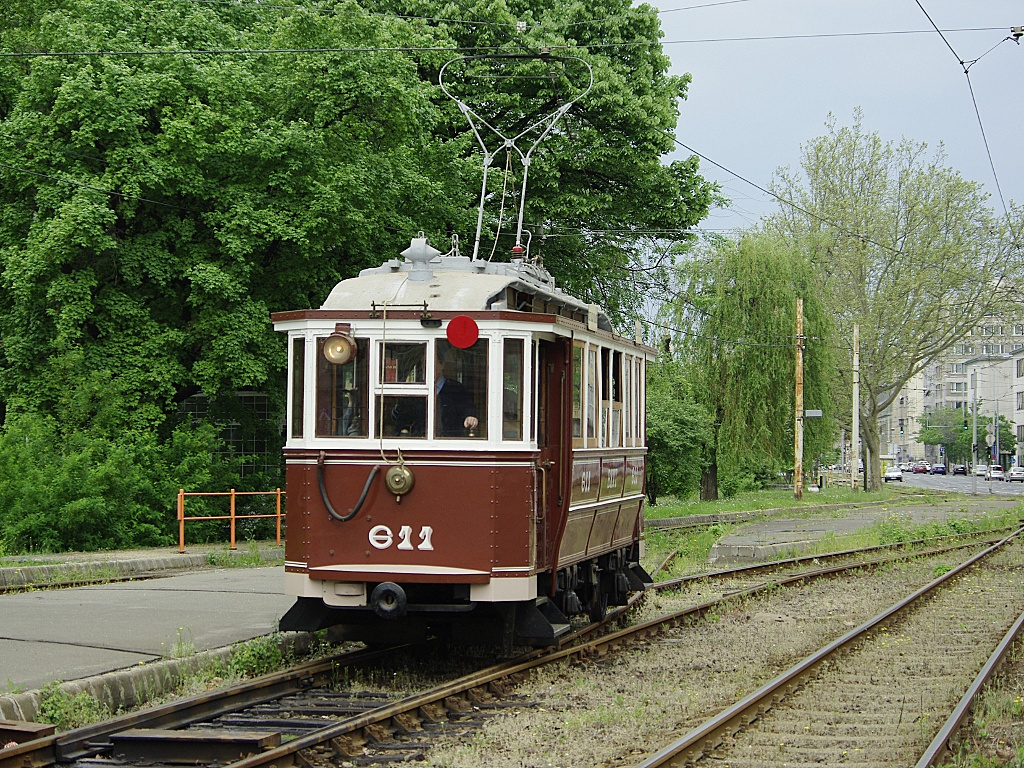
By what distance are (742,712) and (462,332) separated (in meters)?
3.36

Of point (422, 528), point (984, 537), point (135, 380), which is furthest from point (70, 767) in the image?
point (984, 537)

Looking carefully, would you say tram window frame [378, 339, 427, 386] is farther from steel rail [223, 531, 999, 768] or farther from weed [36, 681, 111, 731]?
weed [36, 681, 111, 731]

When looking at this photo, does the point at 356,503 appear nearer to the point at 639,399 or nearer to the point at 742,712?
the point at 742,712

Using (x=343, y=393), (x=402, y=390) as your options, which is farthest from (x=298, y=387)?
(x=402, y=390)

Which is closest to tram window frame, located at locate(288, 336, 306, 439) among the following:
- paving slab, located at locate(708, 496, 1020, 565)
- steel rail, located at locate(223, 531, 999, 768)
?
steel rail, located at locate(223, 531, 999, 768)

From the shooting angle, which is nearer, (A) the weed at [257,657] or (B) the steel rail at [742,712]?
(B) the steel rail at [742,712]

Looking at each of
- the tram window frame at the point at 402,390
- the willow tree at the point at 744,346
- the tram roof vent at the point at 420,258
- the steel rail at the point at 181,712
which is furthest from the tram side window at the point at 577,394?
the willow tree at the point at 744,346

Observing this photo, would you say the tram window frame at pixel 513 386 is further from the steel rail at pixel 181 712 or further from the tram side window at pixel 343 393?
the steel rail at pixel 181 712

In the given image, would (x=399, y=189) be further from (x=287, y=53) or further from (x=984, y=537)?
(x=984, y=537)

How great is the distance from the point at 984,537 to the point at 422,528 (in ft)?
69.0

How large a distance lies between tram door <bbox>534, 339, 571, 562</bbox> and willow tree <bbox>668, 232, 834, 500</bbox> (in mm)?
29950

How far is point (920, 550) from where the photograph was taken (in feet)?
77.4

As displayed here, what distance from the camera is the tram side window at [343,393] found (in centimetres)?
987

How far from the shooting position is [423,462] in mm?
9664
